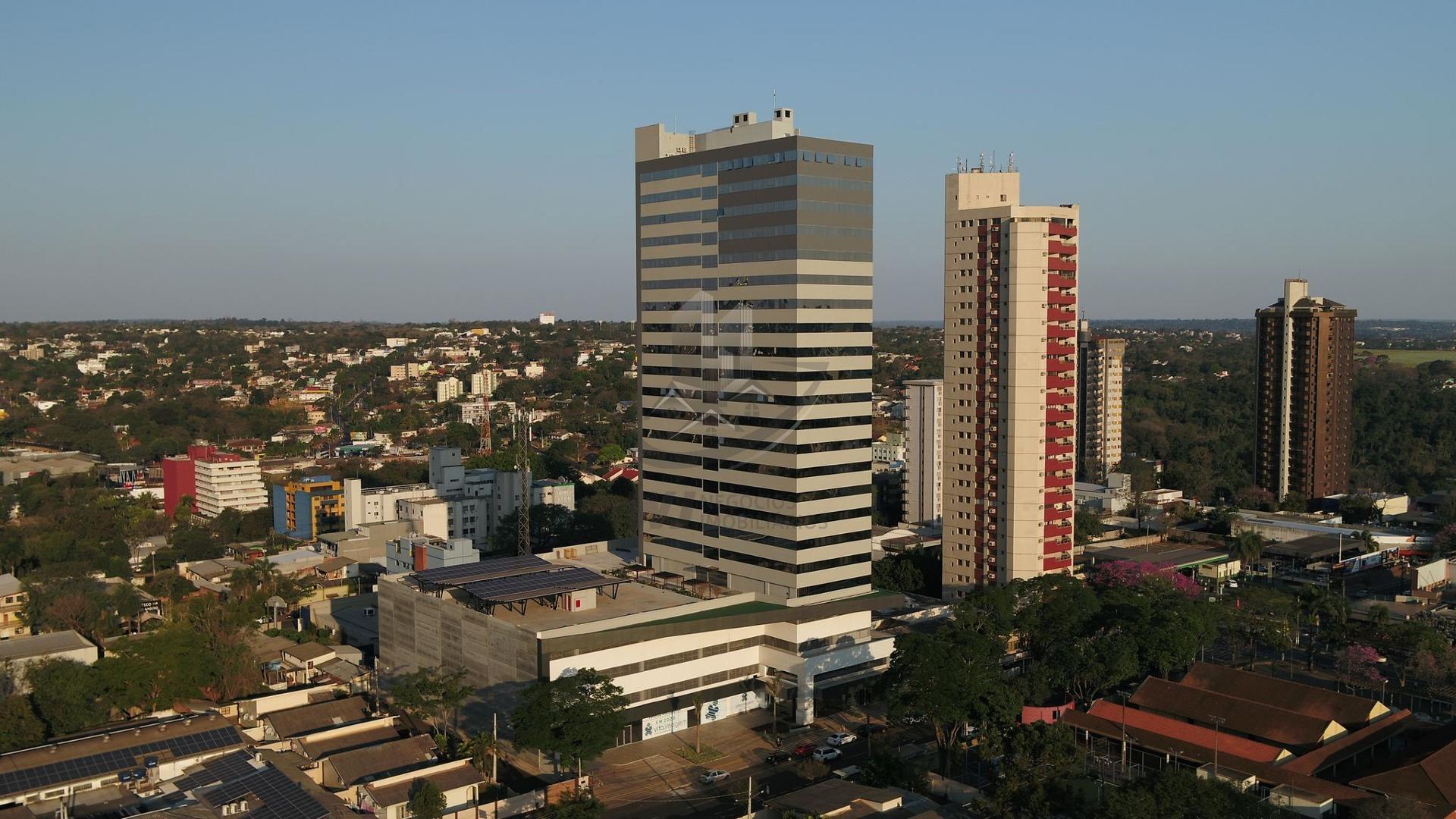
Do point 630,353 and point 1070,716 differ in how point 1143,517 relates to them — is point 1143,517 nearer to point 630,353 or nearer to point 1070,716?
point 1070,716

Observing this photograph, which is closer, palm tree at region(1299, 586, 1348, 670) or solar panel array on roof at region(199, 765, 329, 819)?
solar panel array on roof at region(199, 765, 329, 819)

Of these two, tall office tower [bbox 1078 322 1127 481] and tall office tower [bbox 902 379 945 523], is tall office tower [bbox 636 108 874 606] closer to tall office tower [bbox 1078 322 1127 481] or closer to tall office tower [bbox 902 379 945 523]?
tall office tower [bbox 902 379 945 523]

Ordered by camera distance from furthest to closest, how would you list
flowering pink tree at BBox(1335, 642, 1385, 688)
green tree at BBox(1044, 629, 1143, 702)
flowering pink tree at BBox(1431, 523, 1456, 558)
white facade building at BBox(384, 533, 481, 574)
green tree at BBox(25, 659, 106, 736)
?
1. flowering pink tree at BBox(1431, 523, 1456, 558)
2. white facade building at BBox(384, 533, 481, 574)
3. flowering pink tree at BBox(1335, 642, 1385, 688)
4. green tree at BBox(1044, 629, 1143, 702)
5. green tree at BBox(25, 659, 106, 736)

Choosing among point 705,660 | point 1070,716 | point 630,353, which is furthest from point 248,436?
point 1070,716

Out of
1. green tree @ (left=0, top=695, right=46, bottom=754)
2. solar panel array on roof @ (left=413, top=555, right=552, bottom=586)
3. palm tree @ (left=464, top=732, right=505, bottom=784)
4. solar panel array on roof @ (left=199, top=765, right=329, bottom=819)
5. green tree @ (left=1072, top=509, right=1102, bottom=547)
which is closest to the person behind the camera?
solar panel array on roof @ (left=199, top=765, right=329, bottom=819)

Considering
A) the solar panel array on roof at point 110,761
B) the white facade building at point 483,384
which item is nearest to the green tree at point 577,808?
the solar panel array on roof at point 110,761

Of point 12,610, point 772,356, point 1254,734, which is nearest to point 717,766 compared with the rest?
point 772,356

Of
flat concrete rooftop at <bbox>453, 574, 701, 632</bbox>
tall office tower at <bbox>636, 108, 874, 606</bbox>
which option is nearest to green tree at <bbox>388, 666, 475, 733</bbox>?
A: flat concrete rooftop at <bbox>453, 574, 701, 632</bbox>

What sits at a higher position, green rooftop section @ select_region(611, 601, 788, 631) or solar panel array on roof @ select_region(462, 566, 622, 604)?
solar panel array on roof @ select_region(462, 566, 622, 604)
